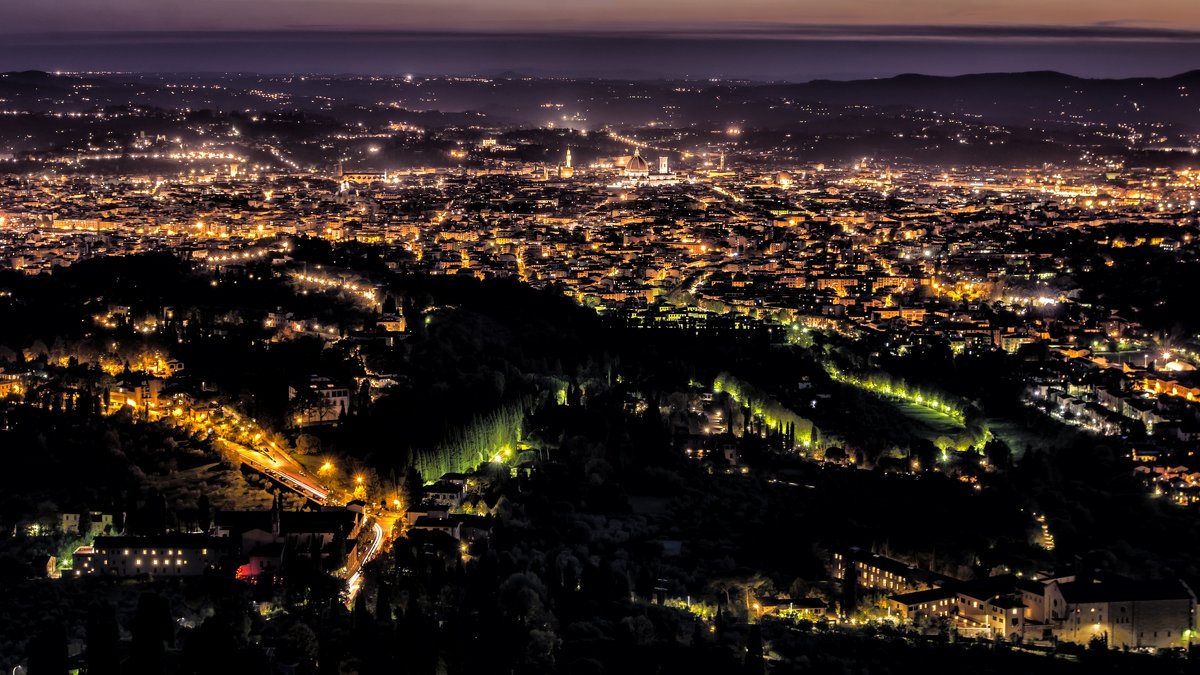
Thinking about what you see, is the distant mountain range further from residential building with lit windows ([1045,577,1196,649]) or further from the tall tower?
residential building with lit windows ([1045,577,1196,649])

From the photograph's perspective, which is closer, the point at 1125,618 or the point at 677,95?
the point at 1125,618

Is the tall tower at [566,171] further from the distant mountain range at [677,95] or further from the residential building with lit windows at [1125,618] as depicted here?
the residential building with lit windows at [1125,618]

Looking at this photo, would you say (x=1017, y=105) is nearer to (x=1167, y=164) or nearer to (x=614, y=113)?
(x=614, y=113)

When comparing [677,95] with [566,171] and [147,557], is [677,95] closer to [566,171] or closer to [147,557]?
[566,171]

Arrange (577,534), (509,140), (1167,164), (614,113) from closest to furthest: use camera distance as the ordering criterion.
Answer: (577,534) < (1167,164) < (509,140) < (614,113)

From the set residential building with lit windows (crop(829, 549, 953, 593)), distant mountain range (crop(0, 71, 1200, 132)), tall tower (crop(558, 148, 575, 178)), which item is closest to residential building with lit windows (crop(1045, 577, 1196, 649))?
residential building with lit windows (crop(829, 549, 953, 593))

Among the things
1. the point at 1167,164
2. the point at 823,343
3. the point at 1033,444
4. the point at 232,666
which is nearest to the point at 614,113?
the point at 1167,164

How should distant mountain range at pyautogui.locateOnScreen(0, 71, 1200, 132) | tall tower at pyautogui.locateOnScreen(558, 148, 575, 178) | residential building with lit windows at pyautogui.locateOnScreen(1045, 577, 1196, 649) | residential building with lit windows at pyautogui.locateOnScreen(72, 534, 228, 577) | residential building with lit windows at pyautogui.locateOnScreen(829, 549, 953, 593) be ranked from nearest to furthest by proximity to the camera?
residential building with lit windows at pyautogui.locateOnScreen(1045, 577, 1196, 649)
residential building with lit windows at pyautogui.locateOnScreen(72, 534, 228, 577)
residential building with lit windows at pyautogui.locateOnScreen(829, 549, 953, 593)
tall tower at pyautogui.locateOnScreen(558, 148, 575, 178)
distant mountain range at pyautogui.locateOnScreen(0, 71, 1200, 132)

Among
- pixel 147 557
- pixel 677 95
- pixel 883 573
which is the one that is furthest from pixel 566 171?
pixel 147 557
